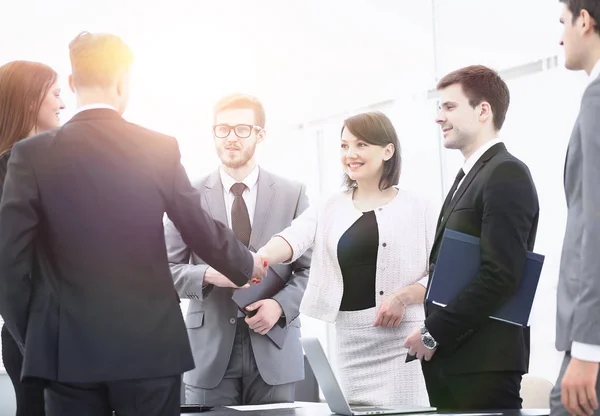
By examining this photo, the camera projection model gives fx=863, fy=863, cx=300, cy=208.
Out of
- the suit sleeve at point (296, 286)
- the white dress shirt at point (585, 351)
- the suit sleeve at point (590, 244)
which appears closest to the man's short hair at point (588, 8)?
the suit sleeve at point (590, 244)

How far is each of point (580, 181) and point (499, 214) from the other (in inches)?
23.6

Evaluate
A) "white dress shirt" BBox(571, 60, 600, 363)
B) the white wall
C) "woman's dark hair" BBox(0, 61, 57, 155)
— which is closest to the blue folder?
"white dress shirt" BBox(571, 60, 600, 363)

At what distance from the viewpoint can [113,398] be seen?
6.62 feet

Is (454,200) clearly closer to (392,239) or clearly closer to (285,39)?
(392,239)

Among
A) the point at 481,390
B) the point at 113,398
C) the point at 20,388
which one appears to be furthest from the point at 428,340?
the point at 20,388

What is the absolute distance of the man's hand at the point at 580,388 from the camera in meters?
1.69

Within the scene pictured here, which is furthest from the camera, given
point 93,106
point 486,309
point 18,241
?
point 486,309

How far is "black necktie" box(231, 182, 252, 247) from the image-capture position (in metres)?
3.37

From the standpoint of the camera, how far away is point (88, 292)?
198 cm

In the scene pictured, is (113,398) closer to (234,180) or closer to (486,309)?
(486,309)

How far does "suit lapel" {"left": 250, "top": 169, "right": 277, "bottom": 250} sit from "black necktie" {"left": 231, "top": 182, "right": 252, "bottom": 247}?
26 mm

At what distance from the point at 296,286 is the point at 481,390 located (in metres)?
1.14

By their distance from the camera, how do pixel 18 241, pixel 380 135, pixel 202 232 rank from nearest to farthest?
pixel 18 241, pixel 202 232, pixel 380 135

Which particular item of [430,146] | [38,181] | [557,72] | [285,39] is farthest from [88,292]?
[285,39]
